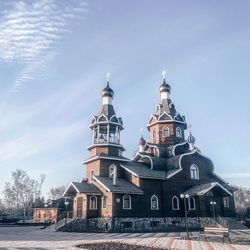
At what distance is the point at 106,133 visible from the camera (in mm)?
28766

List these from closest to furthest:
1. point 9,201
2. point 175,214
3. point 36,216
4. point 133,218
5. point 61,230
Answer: point 61,230 → point 133,218 → point 175,214 → point 36,216 → point 9,201

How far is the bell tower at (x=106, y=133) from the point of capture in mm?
28109

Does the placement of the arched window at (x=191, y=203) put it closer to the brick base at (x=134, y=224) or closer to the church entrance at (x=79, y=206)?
the brick base at (x=134, y=224)

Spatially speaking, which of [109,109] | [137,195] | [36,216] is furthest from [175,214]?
[36,216]

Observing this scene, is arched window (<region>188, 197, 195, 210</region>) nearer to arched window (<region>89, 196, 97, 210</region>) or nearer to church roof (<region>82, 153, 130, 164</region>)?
church roof (<region>82, 153, 130, 164</region>)

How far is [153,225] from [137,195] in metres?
3.12

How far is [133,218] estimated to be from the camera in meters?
24.6

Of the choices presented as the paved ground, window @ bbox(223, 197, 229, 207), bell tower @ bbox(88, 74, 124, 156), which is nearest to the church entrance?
bell tower @ bbox(88, 74, 124, 156)

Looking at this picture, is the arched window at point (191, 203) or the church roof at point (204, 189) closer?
the church roof at point (204, 189)

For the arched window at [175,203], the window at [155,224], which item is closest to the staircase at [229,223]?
the arched window at [175,203]

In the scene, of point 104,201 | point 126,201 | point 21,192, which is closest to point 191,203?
point 126,201

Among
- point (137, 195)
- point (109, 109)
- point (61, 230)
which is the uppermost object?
point (109, 109)

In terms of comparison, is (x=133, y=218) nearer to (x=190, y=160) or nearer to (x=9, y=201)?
(x=190, y=160)

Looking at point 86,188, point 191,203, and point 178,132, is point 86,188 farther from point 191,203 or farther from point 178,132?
point 178,132
